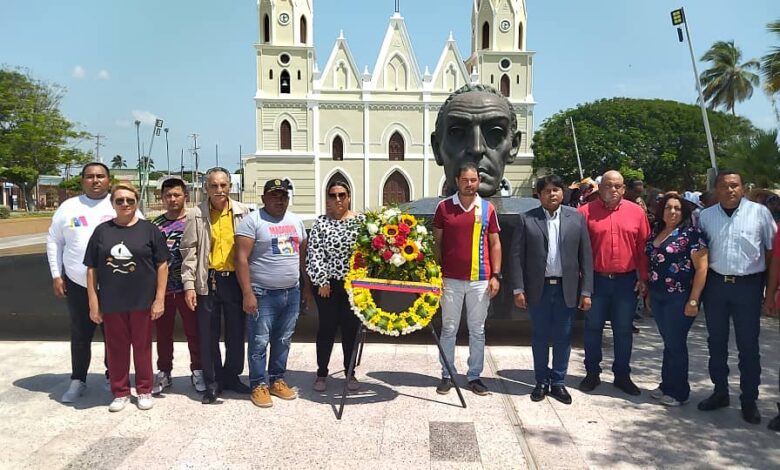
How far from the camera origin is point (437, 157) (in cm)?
643

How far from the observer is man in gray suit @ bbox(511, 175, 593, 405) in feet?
13.5

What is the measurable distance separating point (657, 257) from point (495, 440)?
1.89 meters

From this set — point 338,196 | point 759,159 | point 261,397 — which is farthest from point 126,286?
point 759,159

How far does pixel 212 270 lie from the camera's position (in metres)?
4.12

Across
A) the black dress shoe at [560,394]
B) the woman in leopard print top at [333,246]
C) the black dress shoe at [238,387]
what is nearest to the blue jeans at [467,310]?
the black dress shoe at [560,394]

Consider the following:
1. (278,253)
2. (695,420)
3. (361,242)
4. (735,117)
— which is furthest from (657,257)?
(735,117)

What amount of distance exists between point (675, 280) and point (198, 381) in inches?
151

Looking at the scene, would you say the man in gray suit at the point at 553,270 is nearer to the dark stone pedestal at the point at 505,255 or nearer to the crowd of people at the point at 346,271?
the crowd of people at the point at 346,271

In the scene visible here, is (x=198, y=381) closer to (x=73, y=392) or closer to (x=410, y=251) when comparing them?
(x=73, y=392)

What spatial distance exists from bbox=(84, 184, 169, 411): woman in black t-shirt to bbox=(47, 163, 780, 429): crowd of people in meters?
0.01

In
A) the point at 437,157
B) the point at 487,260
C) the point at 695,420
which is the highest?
the point at 437,157

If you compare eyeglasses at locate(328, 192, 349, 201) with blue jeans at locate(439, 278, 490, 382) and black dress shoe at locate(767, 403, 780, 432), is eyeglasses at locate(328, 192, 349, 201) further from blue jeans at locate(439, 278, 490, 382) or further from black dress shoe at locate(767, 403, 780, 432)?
black dress shoe at locate(767, 403, 780, 432)

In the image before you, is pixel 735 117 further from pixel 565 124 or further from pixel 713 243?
pixel 713 243

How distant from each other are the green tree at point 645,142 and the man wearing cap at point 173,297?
1438 inches
